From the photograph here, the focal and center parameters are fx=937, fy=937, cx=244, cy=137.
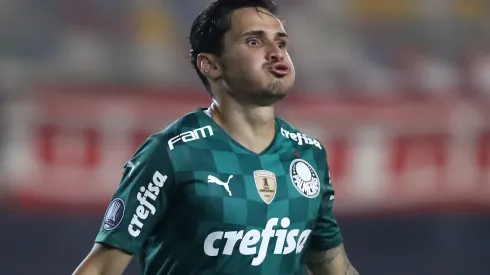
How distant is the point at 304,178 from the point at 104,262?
16.5 inches

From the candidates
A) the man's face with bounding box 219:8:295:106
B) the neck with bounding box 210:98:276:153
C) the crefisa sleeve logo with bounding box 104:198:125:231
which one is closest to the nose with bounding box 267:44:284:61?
the man's face with bounding box 219:8:295:106

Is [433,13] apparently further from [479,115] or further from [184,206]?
[184,206]

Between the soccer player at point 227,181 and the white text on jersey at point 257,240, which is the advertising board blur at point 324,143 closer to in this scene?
the soccer player at point 227,181

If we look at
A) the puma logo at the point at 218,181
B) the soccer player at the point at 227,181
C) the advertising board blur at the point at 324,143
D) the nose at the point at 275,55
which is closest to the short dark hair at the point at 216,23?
the soccer player at the point at 227,181

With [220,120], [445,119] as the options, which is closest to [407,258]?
[445,119]

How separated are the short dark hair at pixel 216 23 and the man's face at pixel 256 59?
0.04 feet

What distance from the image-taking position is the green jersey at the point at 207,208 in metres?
1.69

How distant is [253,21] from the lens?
1.80m

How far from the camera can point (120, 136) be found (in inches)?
131

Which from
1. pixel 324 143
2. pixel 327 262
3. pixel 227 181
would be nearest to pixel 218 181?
pixel 227 181

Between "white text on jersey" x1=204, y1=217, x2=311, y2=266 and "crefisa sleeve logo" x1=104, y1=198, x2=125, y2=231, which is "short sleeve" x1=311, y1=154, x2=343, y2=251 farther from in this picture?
"crefisa sleeve logo" x1=104, y1=198, x2=125, y2=231

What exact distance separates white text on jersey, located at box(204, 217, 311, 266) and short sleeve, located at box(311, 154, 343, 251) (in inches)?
4.6

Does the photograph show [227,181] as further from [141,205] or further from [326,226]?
[326,226]

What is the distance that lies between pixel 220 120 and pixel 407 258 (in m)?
1.82
